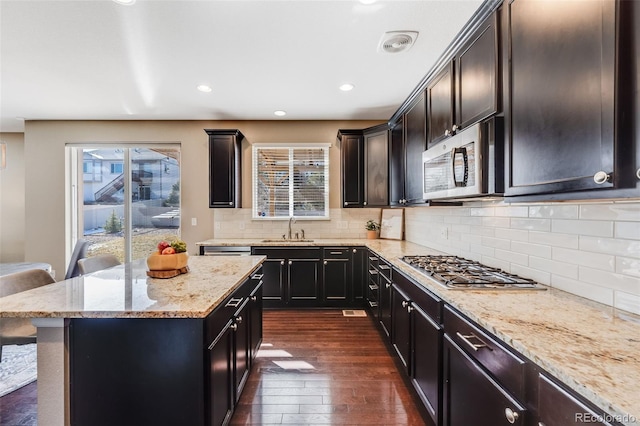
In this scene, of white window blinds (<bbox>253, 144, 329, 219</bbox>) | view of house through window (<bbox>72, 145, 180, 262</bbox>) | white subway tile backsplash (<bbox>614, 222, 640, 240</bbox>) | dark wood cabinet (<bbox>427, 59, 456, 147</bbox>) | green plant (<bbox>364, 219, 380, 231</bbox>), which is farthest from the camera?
view of house through window (<bbox>72, 145, 180, 262</bbox>)

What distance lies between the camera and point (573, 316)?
3.79 feet

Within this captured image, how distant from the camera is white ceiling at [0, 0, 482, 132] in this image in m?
1.98

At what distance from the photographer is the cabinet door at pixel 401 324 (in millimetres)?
2100

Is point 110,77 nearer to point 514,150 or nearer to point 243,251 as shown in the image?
point 243,251

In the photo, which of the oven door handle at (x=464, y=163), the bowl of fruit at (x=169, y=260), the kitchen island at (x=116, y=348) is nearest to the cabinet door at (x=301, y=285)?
the bowl of fruit at (x=169, y=260)

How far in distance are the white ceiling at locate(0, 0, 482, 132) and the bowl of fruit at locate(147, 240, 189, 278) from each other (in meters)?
1.63

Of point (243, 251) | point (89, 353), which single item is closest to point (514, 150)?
point (89, 353)

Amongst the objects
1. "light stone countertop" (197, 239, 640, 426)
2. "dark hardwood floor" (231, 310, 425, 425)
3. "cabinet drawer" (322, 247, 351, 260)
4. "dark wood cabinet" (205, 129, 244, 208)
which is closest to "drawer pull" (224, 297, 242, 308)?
"dark hardwood floor" (231, 310, 425, 425)

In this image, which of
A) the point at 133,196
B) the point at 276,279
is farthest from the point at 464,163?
the point at 133,196

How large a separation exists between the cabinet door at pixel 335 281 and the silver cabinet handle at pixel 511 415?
2.87 m

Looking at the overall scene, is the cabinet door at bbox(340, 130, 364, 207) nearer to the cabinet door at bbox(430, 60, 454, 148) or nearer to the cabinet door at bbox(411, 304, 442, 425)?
the cabinet door at bbox(430, 60, 454, 148)

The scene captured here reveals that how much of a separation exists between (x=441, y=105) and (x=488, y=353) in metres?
1.79

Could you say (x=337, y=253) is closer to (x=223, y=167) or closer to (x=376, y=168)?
(x=376, y=168)

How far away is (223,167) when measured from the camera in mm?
4059
